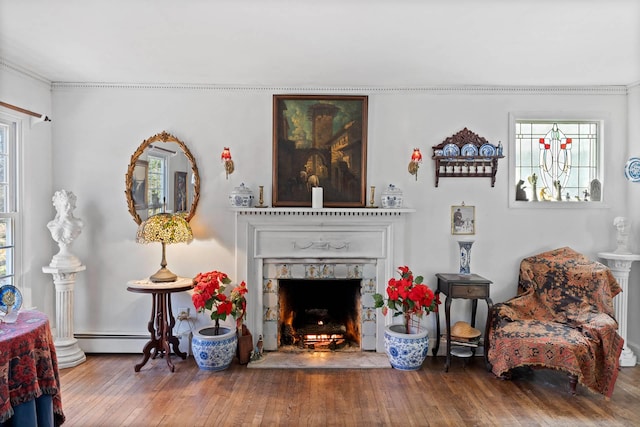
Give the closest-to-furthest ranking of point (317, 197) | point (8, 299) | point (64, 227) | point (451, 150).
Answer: point (8, 299), point (64, 227), point (317, 197), point (451, 150)

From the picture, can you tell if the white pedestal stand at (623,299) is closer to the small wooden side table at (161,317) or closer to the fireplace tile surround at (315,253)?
the fireplace tile surround at (315,253)

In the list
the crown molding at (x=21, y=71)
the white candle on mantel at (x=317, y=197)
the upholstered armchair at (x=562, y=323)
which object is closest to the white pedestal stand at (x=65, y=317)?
the crown molding at (x=21, y=71)

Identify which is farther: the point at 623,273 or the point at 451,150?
the point at 451,150

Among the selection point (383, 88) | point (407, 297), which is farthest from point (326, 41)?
point (407, 297)

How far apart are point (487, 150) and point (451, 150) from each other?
340 mm

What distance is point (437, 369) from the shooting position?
381 cm

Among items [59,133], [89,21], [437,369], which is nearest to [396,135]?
[437,369]

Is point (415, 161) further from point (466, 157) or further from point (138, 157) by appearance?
point (138, 157)

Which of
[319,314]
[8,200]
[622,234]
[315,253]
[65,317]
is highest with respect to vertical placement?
[8,200]

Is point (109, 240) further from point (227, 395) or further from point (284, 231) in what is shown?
point (227, 395)

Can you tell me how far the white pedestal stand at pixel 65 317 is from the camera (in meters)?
3.84

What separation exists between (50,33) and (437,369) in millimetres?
3935

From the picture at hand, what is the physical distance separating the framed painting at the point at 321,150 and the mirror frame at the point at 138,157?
74 cm

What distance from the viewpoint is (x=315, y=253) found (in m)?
4.11
